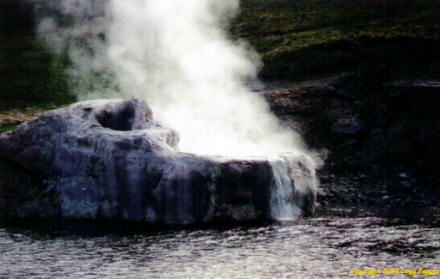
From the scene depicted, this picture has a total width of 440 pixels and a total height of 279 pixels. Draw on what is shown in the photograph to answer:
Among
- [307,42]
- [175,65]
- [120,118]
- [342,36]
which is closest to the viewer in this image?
[120,118]

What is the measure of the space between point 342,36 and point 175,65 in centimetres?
1347

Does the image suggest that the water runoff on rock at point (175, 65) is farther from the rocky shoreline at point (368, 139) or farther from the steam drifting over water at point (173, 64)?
the rocky shoreline at point (368, 139)

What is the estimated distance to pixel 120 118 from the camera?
2342 cm

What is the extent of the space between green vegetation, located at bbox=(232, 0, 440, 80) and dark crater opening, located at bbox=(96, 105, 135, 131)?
18681mm

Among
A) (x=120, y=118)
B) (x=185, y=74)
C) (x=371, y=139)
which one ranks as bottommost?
(x=371, y=139)

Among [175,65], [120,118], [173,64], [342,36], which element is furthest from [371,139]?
[173,64]

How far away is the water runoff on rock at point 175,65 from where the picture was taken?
31481mm

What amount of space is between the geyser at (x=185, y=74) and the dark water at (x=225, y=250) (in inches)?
114

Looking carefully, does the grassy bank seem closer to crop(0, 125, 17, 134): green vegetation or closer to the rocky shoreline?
the rocky shoreline

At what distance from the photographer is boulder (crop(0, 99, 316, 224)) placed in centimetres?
2052

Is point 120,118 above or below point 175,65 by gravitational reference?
below

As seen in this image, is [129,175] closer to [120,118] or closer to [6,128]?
[120,118]

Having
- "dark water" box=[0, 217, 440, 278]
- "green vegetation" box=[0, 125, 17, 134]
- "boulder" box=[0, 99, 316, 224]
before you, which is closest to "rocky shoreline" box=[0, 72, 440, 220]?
"boulder" box=[0, 99, 316, 224]

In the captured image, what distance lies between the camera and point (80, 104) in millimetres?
23250
